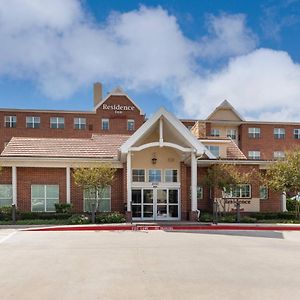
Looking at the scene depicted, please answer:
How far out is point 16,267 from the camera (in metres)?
9.80

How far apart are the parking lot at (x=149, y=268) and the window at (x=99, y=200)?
774 cm

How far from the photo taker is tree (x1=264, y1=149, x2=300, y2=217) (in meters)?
22.7

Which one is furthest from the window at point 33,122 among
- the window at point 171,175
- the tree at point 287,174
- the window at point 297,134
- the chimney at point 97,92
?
the window at point 297,134

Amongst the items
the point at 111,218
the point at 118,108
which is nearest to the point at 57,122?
the point at 118,108

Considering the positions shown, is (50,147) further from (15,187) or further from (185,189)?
(185,189)

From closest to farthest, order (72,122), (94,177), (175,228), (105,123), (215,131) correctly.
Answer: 1. (175,228)
2. (94,177)
3. (72,122)
4. (105,123)
5. (215,131)

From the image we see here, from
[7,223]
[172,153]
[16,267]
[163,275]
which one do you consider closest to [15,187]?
[7,223]

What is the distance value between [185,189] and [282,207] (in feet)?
22.6

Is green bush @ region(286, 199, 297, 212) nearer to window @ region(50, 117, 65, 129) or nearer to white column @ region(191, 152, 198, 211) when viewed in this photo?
white column @ region(191, 152, 198, 211)

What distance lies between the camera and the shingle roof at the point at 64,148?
24.3m

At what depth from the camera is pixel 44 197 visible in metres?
23.7

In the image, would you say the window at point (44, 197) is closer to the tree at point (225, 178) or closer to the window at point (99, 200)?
the window at point (99, 200)

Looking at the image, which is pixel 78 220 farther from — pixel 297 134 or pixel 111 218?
pixel 297 134

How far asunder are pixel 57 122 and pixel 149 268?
41.8 m
